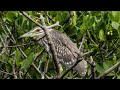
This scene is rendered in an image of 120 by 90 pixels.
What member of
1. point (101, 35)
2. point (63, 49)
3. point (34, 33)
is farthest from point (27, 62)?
point (63, 49)

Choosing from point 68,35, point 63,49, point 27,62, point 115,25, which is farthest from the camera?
point 63,49

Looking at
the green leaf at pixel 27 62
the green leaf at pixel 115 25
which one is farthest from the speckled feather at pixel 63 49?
the green leaf at pixel 27 62

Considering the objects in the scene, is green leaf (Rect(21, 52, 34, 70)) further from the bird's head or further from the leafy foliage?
the bird's head

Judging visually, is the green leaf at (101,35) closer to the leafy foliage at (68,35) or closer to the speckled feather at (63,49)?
the leafy foliage at (68,35)

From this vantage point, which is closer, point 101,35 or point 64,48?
point 101,35

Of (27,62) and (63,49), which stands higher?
(27,62)

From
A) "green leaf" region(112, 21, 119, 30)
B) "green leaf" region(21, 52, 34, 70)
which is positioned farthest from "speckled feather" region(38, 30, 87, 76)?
"green leaf" region(21, 52, 34, 70)

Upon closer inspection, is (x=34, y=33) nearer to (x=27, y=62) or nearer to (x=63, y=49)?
(x=27, y=62)

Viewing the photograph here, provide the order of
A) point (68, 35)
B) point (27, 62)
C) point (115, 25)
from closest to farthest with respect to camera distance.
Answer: point (27, 62)
point (115, 25)
point (68, 35)

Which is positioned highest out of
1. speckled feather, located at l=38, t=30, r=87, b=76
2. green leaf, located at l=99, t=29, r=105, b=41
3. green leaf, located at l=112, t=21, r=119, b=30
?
green leaf, located at l=112, t=21, r=119, b=30

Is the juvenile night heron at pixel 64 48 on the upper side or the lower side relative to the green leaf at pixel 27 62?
lower

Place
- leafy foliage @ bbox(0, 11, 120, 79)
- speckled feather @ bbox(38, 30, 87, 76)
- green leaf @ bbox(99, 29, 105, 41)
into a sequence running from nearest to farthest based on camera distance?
leafy foliage @ bbox(0, 11, 120, 79), green leaf @ bbox(99, 29, 105, 41), speckled feather @ bbox(38, 30, 87, 76)
